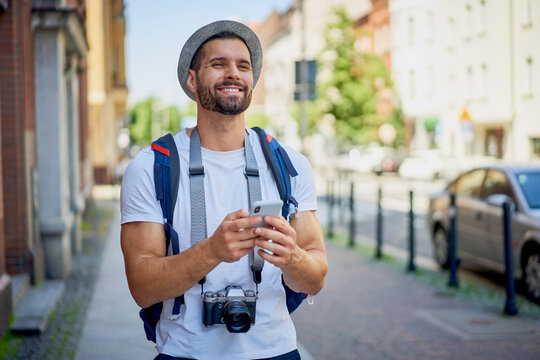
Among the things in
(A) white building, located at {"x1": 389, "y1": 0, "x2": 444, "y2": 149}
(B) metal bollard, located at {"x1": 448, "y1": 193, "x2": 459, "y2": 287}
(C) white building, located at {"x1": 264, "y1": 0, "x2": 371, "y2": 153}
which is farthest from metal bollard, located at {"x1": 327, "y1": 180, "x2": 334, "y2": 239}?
(C) white building, located at {"x1": 264, "y1": 0, "x2": 371, "y2": 153}

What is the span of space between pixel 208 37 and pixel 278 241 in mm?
751

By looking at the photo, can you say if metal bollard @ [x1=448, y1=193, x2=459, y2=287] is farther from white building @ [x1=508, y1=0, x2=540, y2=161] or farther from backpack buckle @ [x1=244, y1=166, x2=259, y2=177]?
backpack buckle @ [x1=244, y1=166, x2=259, y2=177]

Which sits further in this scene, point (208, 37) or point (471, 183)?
point (471, 183)

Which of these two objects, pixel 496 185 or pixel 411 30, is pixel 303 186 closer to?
pixel 496 185

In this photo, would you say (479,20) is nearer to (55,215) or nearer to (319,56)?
(319,56)

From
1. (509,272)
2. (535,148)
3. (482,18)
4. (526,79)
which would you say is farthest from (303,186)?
(482,18)

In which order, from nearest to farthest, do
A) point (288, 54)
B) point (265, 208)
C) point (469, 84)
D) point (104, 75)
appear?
point (265, 208)
point (104, 75)
point (469, 84)
point (288, 54)

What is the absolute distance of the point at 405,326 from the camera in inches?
294

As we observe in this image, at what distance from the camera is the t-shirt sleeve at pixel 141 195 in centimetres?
245

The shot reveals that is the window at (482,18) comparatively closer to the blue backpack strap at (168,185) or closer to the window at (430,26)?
the window at (430,26)

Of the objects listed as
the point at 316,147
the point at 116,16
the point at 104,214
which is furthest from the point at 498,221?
the point at 316,147

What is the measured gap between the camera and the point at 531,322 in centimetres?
756

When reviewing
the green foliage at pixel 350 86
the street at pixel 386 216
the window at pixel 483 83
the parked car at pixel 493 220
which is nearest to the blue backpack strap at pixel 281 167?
the parked car at pixel 493 220

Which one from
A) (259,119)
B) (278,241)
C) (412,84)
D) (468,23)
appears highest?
(468,23)
